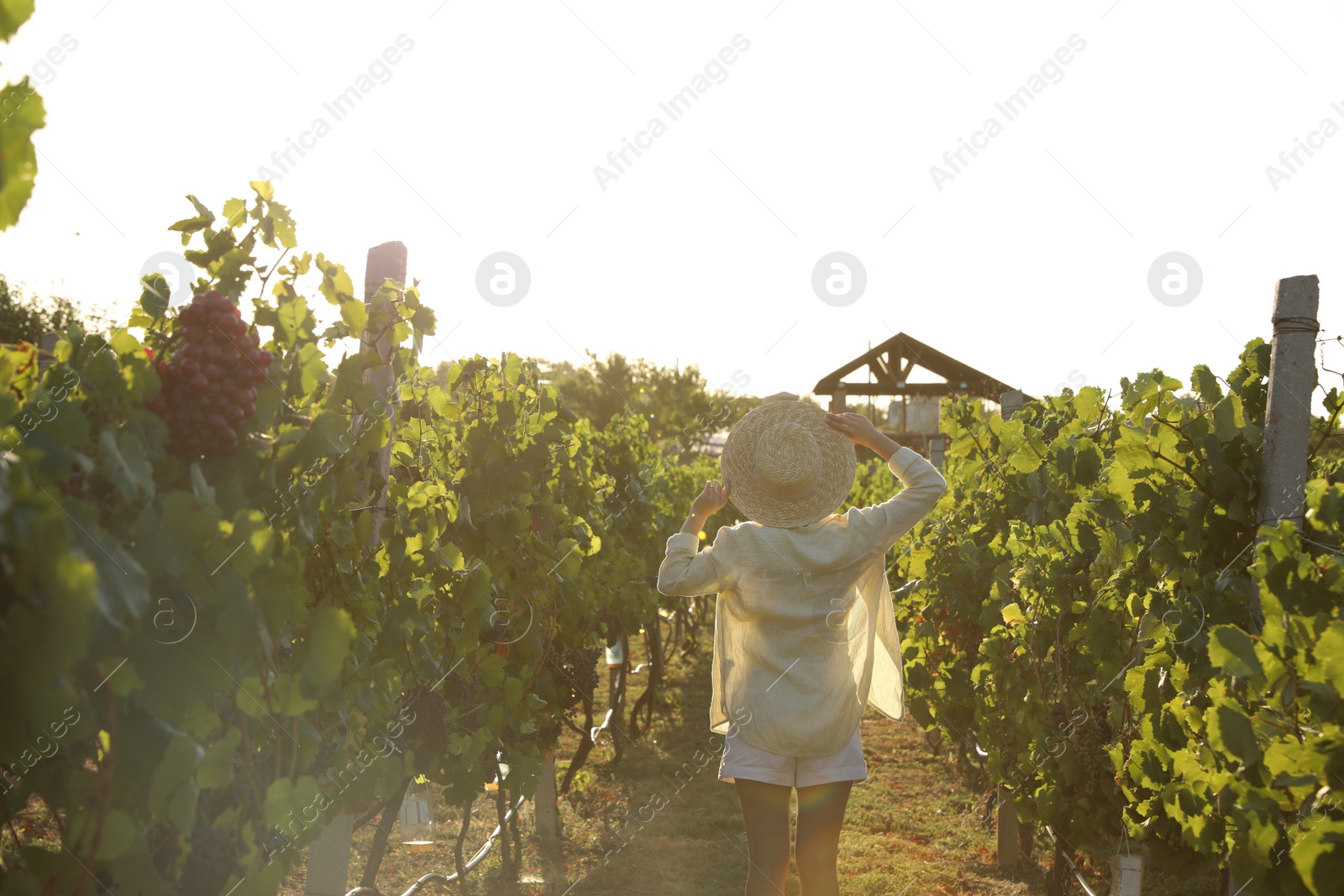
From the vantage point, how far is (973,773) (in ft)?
21.2

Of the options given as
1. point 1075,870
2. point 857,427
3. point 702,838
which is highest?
point 857,427

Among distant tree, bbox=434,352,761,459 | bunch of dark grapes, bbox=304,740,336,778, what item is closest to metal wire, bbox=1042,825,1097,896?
bunch of dark grapes, bbox=304,740,336,778

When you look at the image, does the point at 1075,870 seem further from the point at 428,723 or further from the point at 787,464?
the point at 428,723

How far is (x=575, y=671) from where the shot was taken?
16.8ft

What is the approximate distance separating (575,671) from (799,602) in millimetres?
2597

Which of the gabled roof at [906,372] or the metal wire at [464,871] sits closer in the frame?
the metal wire at [464,871]

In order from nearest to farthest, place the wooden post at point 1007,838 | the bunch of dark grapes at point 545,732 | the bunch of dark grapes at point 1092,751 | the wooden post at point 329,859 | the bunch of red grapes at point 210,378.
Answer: the bunch of red grapes at point 210,378
the wooden post at point 329,859
the bunch of dark grapes at point 1092,751
the bunch of dark grapes at point 545,732
the wooden post at point 1007,838

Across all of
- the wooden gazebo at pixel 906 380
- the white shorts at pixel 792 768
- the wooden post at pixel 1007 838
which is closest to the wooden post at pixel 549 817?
the wooden post at pixel 1007 838

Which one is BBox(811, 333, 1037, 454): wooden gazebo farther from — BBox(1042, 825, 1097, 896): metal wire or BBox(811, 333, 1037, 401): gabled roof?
BBox(1042, 825, 1097, 896): metal wire

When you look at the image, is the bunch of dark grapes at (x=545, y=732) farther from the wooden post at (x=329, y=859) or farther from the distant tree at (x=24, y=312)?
the distant tree at (x=24, y=312)

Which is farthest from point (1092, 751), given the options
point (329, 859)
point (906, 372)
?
point (906, 372)

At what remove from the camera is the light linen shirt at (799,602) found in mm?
2719

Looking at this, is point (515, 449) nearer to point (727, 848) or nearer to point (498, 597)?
point (498, 597)

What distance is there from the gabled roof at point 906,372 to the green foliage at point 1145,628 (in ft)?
56.3
